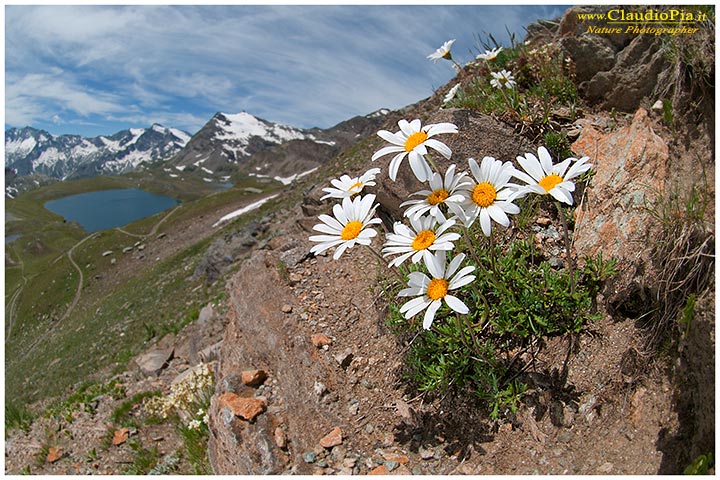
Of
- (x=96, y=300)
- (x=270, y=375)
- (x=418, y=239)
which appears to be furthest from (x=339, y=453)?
(x=96, y=300)

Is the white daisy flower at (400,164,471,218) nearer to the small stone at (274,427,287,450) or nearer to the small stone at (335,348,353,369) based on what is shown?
the small stone at (335,348,353,369)

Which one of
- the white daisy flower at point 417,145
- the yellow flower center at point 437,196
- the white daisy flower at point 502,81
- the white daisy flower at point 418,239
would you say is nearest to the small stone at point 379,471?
the white daisy flower at point 418,239

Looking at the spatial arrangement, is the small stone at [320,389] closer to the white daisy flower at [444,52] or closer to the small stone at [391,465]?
the small stone at [391,465]

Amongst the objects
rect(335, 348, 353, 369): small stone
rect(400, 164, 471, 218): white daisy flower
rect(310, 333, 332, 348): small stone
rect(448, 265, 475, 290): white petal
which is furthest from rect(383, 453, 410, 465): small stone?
rect(400, 164, 471, 218): white daisy flower

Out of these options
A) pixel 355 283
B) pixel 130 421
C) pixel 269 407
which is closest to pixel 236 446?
pixel 269 407

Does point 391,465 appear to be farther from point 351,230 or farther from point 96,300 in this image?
point 96,300

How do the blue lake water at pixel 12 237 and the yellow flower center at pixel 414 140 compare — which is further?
the blue lake water at pixel 12 237
